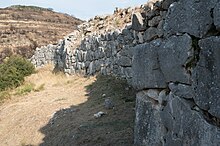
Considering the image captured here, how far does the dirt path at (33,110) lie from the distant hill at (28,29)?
64.9 ft

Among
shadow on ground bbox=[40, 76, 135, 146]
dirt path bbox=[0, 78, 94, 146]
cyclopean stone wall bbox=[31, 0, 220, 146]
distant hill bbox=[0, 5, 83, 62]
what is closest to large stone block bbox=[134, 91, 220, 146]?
cyclopean stone wall bbox=[31, 0, 220, 146]

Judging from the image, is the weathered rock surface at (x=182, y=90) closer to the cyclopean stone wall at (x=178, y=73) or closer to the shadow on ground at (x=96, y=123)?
the cyclopean stone wall at (x=178, y=73)

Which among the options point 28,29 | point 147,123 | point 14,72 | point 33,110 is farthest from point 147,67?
point 28,29

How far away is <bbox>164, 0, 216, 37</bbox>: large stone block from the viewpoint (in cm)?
398

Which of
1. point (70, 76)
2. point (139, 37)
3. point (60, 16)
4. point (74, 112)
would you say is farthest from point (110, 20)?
point (60, 16)

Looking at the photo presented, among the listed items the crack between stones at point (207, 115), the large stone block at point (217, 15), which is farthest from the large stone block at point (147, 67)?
the large stone block at point (217, 15)

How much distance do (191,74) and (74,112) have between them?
5.80 meters

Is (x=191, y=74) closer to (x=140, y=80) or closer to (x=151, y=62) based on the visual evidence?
(x=151, y=62)

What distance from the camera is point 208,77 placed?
12.9 ft

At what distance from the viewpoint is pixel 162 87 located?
511 cm

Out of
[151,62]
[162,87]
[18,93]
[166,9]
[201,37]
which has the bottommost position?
[18,93]

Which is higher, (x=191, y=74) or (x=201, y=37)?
(x=201, y=37)

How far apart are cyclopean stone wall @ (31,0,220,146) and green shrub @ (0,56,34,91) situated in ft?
36.3

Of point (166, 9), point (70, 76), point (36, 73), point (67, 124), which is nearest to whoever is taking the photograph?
→ point (166, 9)
